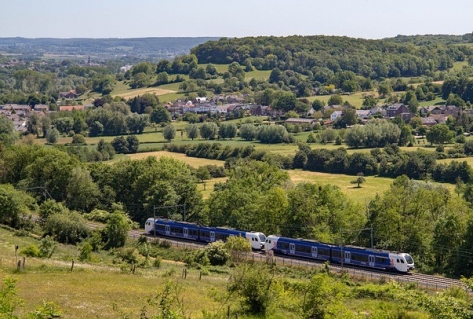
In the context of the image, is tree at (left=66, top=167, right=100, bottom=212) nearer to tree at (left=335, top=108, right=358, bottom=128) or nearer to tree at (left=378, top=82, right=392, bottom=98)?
tree at (left=335, top=108, right=358, bottom=128)

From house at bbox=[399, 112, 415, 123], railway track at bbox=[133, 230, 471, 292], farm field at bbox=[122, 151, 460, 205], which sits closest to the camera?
railway track at bbox=[133, 230, 471, 292]

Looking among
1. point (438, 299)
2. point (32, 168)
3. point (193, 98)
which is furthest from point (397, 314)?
point (193, 98)

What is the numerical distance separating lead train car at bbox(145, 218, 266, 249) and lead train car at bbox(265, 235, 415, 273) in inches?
31.9

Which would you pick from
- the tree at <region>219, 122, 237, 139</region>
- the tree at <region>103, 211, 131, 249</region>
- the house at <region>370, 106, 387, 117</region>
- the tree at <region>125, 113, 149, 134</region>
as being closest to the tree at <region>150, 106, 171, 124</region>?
the tree at <region>125, 113, 149, 134</region>

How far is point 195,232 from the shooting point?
45.3 meters

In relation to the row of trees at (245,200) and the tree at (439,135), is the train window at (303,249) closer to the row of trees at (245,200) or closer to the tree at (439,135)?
the row of trees at (245,200)

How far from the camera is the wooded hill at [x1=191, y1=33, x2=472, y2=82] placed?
547ft

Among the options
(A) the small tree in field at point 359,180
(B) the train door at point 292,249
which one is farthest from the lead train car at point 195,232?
(A) the small tree in field at point 359,180

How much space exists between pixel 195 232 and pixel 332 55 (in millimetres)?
139756

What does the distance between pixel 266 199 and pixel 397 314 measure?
24942 millimetres

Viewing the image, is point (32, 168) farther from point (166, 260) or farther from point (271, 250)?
point (271, 250)

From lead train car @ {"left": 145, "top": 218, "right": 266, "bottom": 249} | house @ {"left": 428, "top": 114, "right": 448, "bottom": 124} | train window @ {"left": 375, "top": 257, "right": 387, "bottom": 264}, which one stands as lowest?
house @ {"left": 428, "top": 114, "right": 448, "bottom": 124}

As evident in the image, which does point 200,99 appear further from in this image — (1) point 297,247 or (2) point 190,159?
(1) point 297,247

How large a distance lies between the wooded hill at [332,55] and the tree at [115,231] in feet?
408
